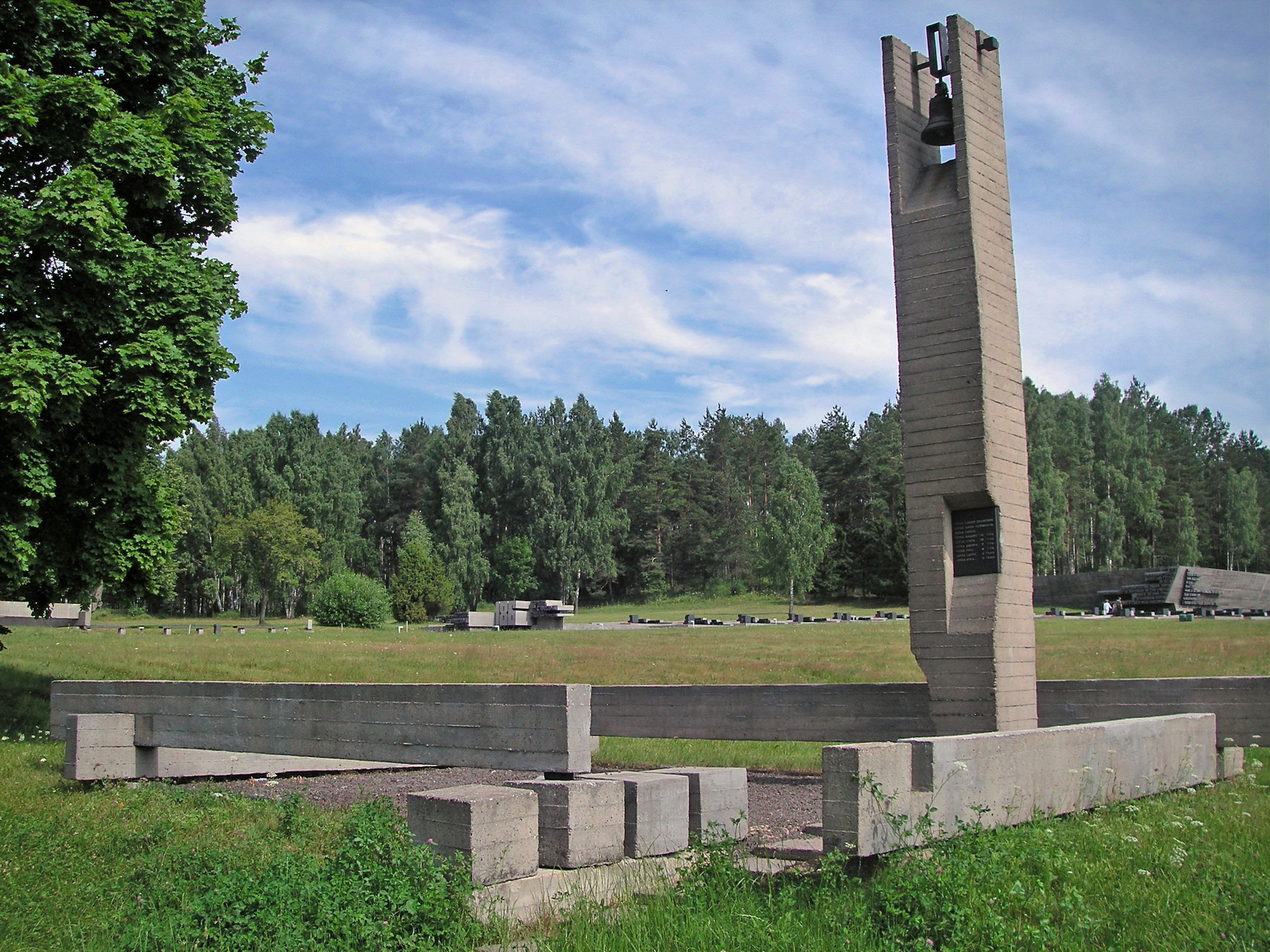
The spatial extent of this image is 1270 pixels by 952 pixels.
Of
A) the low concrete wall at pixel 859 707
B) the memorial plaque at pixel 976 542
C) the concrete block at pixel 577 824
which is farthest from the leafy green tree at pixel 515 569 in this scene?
the concrete block at pixel 577 824

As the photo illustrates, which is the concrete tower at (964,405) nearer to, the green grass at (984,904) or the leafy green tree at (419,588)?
the green grass at (984,904)

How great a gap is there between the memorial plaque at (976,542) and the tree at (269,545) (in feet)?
175

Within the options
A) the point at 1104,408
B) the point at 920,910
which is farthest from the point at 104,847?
the point at 1104,408

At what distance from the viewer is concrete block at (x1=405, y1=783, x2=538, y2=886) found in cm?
534

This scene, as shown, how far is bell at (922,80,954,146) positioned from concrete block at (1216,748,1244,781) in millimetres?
6798

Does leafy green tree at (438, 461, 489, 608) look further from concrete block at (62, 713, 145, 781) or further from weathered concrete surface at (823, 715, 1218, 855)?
weathered concrete surface at (823, 715, 1218, 855)

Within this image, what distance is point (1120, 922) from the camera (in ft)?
15.4

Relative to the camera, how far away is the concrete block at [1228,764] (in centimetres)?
918

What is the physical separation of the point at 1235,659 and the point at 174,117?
25863 mm

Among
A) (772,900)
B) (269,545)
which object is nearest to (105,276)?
(772,900)

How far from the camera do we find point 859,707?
11516 millimetres

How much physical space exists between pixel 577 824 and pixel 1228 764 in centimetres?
673

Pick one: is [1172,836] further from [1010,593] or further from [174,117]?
[174,117]

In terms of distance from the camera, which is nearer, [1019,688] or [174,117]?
[1019,688]
